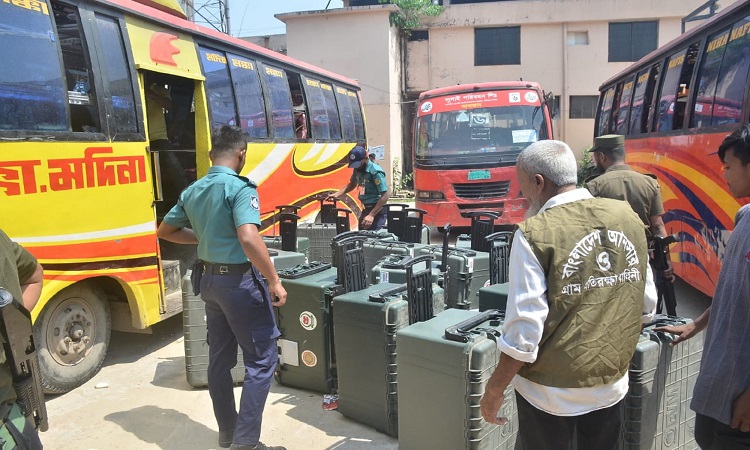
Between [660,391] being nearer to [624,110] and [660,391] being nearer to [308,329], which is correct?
[308,329]

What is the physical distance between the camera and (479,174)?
9.98 metres

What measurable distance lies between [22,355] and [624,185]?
A: 3.89m

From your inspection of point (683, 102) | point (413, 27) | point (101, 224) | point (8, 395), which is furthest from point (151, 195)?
point (413, 27)

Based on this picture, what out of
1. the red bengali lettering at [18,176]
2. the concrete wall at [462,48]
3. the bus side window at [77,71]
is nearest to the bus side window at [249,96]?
the bus side window at [77,71]

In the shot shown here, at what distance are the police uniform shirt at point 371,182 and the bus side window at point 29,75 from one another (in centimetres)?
330

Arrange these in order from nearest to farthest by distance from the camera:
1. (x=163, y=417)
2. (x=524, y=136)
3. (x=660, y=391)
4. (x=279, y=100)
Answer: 1. (x=660, y=391)
2. (x=163, y=417)
3. (x=279, y=100)
4. (x=524, y=136)

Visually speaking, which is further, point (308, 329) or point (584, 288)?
point (308, 329)

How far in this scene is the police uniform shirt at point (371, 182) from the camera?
6.74 metres

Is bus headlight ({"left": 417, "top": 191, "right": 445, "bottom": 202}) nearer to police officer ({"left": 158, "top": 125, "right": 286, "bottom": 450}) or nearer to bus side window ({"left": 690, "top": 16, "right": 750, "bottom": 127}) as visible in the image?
bus side window ({"left": 690, "top": 16, "right": 750, "bottom": 127})

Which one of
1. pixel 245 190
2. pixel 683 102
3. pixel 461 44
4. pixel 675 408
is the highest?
pixel 461 44

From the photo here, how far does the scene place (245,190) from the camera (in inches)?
126

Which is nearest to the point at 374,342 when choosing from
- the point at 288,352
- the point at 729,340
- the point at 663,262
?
the point at 288,352

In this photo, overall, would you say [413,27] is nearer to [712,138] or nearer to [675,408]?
[712,138]

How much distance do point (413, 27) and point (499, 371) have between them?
20.5m
